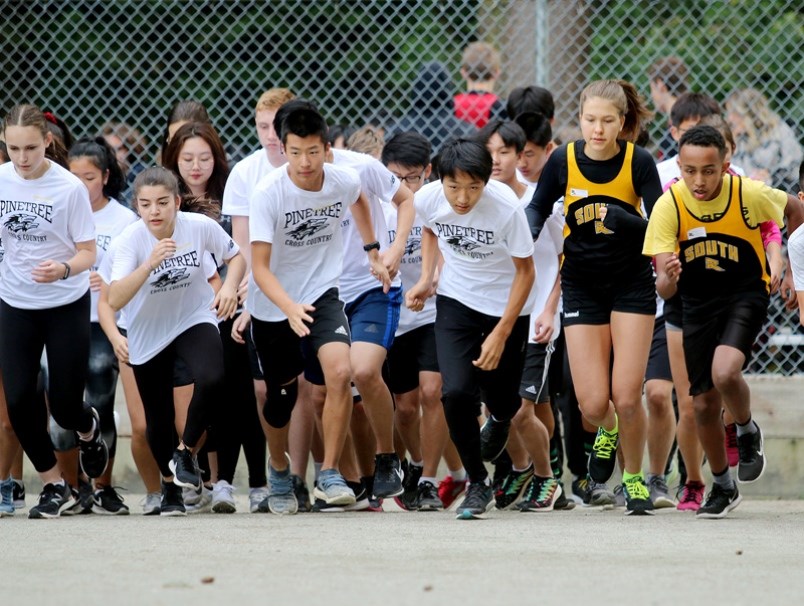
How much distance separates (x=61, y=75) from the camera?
391 inches

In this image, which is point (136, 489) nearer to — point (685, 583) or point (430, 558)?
point (430, 558)

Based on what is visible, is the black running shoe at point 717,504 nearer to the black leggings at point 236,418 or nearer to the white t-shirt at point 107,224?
the black leggings at point 236,418

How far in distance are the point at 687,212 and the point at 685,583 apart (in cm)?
253

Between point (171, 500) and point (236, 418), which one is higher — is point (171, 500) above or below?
below

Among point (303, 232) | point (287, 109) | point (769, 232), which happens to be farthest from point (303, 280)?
point (769, 232)

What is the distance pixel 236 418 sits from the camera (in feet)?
26.8

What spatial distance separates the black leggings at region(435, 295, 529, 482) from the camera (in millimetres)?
7082

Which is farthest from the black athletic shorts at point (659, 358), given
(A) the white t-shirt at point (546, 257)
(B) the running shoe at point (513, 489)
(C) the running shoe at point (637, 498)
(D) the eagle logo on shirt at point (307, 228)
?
(D) the eagle logo on shirt at point (307, 228)

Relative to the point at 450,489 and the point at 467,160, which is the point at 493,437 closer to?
the point at 450,489

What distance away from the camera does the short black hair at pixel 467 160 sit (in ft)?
23.0

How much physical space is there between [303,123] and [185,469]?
182 cm

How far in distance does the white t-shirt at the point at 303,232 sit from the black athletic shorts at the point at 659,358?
1.80 m

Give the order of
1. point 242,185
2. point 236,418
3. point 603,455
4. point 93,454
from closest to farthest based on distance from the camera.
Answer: point 603,455 < point 93,454 < point 242,185 < point 236,418

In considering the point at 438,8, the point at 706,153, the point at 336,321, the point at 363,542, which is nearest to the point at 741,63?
the point at 438,8
